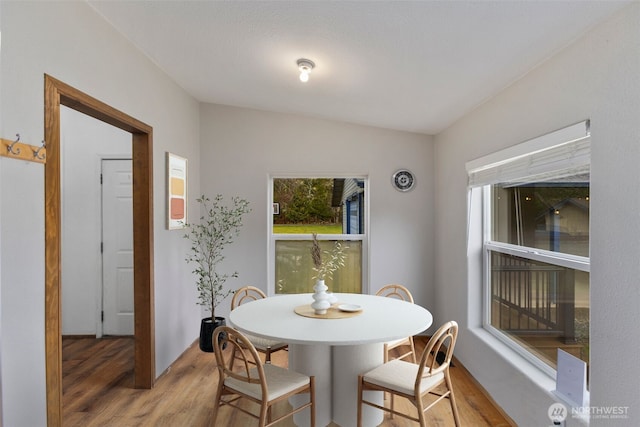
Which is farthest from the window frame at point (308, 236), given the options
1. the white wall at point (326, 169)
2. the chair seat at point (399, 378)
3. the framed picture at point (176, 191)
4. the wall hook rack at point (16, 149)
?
the wall hook rack at point (16, 149)

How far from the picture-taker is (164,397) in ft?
9.57

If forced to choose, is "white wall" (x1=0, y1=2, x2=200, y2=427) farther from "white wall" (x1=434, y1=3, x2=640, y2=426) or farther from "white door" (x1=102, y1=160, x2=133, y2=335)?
"white wall" (x1=434, y1=3, x2=640, y2=426)

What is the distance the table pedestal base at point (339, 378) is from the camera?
2.46m

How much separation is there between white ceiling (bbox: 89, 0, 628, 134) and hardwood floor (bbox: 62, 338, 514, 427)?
2213 millimetres

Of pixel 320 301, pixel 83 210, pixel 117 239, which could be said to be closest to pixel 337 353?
pixel 320 301

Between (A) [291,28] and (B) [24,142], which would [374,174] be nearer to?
(A) [291,28]

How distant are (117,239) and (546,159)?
13.3 ft

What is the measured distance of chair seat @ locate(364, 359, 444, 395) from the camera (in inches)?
84.2

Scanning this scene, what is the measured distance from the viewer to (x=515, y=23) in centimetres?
181

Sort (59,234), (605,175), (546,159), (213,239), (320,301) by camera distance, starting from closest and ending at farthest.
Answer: (605,175)
(59,234)
(546,159)
(320,301)
(213,239)

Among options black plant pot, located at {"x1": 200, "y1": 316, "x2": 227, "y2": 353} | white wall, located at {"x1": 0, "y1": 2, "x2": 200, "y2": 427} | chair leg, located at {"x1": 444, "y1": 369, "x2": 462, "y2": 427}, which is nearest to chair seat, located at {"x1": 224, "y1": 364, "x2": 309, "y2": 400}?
chair leg, located at {"x1": 444, "y1": 369, "x2": 462, "y2": 427}

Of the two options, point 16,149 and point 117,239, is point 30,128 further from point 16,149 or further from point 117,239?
point 117,239

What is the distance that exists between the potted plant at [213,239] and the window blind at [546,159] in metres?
2.32

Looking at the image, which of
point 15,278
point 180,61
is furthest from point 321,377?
point 180,61
